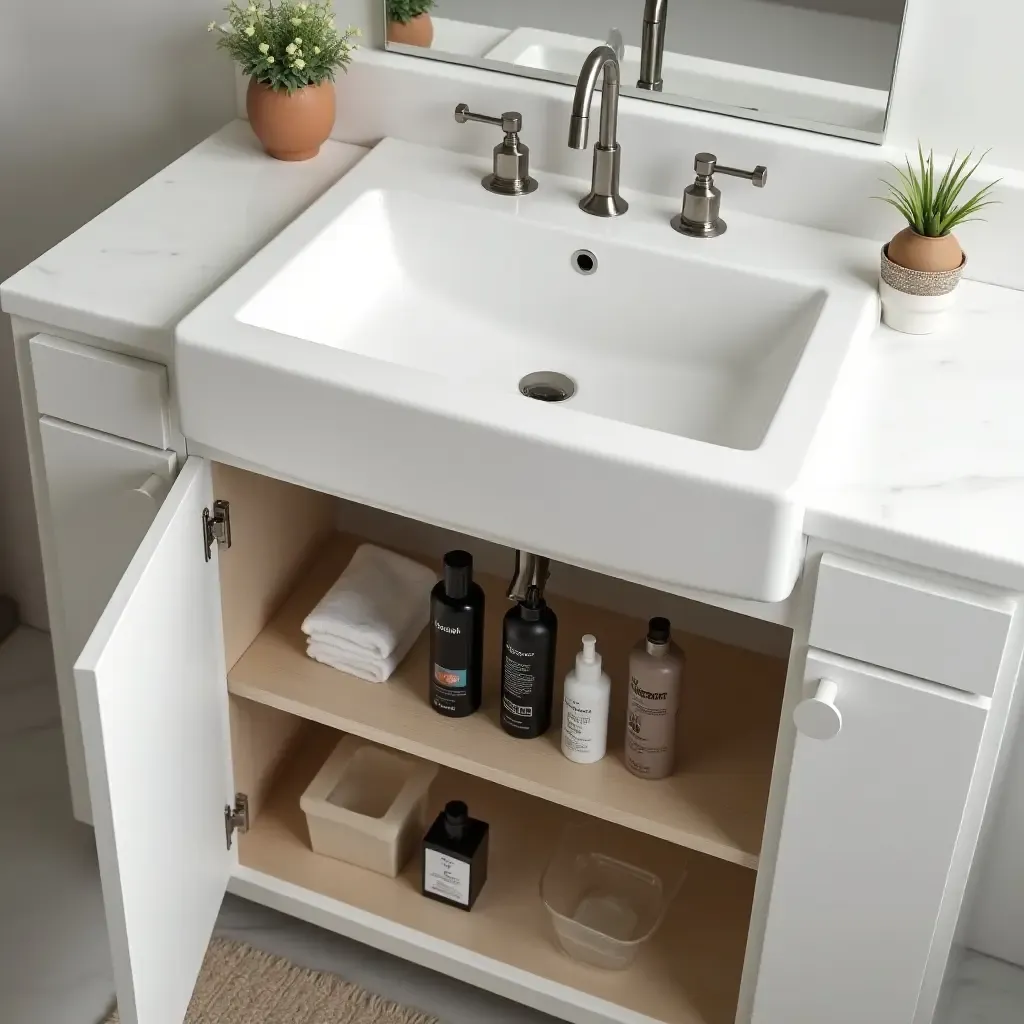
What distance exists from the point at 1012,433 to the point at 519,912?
2.80ft

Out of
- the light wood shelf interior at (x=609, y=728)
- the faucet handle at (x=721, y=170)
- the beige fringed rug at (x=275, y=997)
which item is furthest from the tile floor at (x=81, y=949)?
the faucet handle at (x=721, y=170)

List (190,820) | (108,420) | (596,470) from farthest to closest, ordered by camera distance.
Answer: (190,820) < (108,420) < (596,470)

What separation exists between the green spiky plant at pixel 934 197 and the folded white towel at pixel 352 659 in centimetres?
75

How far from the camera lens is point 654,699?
1.53 meters

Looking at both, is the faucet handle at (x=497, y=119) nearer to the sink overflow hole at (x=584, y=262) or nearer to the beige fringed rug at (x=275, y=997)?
the sink overflow hole at (x=584, y=262)

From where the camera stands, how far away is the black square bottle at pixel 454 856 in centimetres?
174

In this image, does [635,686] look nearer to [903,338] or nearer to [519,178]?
[903,338]

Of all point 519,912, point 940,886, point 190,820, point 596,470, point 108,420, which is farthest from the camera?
point 519,912

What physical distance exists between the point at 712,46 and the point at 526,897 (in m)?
1.02

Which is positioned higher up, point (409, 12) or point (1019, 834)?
point (409, 12)

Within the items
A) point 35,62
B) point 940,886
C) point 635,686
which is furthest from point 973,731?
point 35,62

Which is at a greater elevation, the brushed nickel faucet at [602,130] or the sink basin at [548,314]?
the brushed nickel faucet at [602,130]

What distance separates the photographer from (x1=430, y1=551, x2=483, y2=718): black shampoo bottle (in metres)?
1.59

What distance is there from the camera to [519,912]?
1785mm
